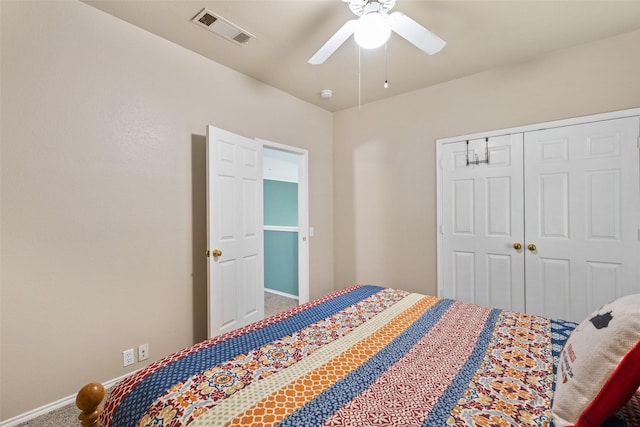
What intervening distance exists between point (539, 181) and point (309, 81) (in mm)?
2418

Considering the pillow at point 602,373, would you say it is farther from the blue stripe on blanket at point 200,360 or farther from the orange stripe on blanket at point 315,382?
the blue stripe on blanket at point 200,360

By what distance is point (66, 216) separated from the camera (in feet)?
6.15

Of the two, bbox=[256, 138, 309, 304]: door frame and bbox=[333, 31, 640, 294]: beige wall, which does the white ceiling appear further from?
bbox=[256, 138, 309, 304]: door frame

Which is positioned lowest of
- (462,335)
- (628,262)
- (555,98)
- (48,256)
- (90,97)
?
(462,335)

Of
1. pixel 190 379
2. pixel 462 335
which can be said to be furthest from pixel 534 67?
pixel 190 379

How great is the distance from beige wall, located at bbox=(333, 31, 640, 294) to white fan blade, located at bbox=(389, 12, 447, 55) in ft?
4.59

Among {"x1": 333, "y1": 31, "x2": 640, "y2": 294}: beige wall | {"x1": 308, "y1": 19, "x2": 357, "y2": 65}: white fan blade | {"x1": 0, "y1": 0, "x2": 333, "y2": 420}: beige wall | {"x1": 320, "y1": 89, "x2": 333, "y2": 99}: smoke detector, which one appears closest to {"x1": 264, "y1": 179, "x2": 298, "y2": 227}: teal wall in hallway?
{"x1": 333, "y1": 31, "x2": 640, "y2": 294}: beige wall

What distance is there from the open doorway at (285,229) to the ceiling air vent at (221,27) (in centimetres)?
102

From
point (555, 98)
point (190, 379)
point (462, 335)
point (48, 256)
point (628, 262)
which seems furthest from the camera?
point (555, 98)

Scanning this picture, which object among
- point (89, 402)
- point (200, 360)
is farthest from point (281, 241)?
point (89, 402)

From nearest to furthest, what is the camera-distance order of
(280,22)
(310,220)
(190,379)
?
1. (190,379)
2. (280,22)
3. (310,220)

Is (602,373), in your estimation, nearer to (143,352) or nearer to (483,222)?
(483,222)

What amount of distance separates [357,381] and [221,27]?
2453mm

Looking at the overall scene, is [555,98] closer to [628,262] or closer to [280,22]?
[628,262]
